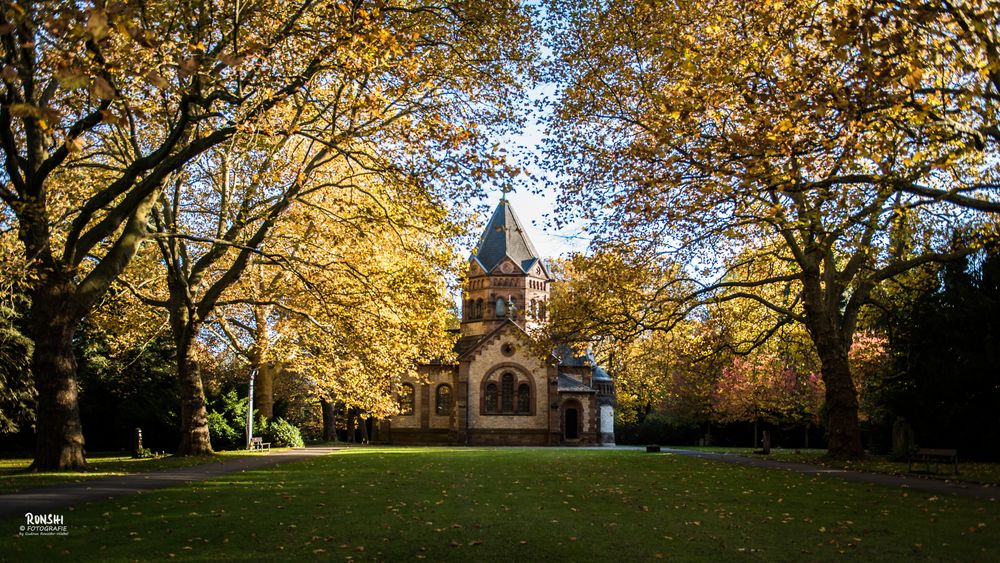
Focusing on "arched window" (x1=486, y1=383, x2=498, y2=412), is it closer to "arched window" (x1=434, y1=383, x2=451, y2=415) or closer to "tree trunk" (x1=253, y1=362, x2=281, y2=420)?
"arched window" (x1=434, y1=383, x2=451, y2=415)

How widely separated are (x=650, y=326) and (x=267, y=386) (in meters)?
25.3

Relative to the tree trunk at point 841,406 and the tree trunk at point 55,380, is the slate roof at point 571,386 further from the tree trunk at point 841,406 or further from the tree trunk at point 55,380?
the tree trunk at point 55,380

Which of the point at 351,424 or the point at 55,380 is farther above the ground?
the point at 55,380

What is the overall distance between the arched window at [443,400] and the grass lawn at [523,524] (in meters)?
44.7

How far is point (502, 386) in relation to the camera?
58.8 metres

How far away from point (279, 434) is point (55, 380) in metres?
25.0

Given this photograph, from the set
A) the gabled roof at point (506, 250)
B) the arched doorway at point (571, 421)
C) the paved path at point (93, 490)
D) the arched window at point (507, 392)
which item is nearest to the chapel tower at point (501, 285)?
the gabled roof at point (506, 250)

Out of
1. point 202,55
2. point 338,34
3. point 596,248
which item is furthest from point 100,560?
point 596,248

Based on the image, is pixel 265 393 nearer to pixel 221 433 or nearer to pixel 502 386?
pixel 221 433

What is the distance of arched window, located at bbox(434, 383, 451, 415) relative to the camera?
60.8 m

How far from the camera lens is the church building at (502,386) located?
190 ft

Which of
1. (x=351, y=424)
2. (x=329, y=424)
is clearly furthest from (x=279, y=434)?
(x=351, y=424)

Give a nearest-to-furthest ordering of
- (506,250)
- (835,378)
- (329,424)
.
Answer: (835,378) < (329,424) < (506,250)

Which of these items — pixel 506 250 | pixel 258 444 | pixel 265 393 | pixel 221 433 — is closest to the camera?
pixel 221 433
